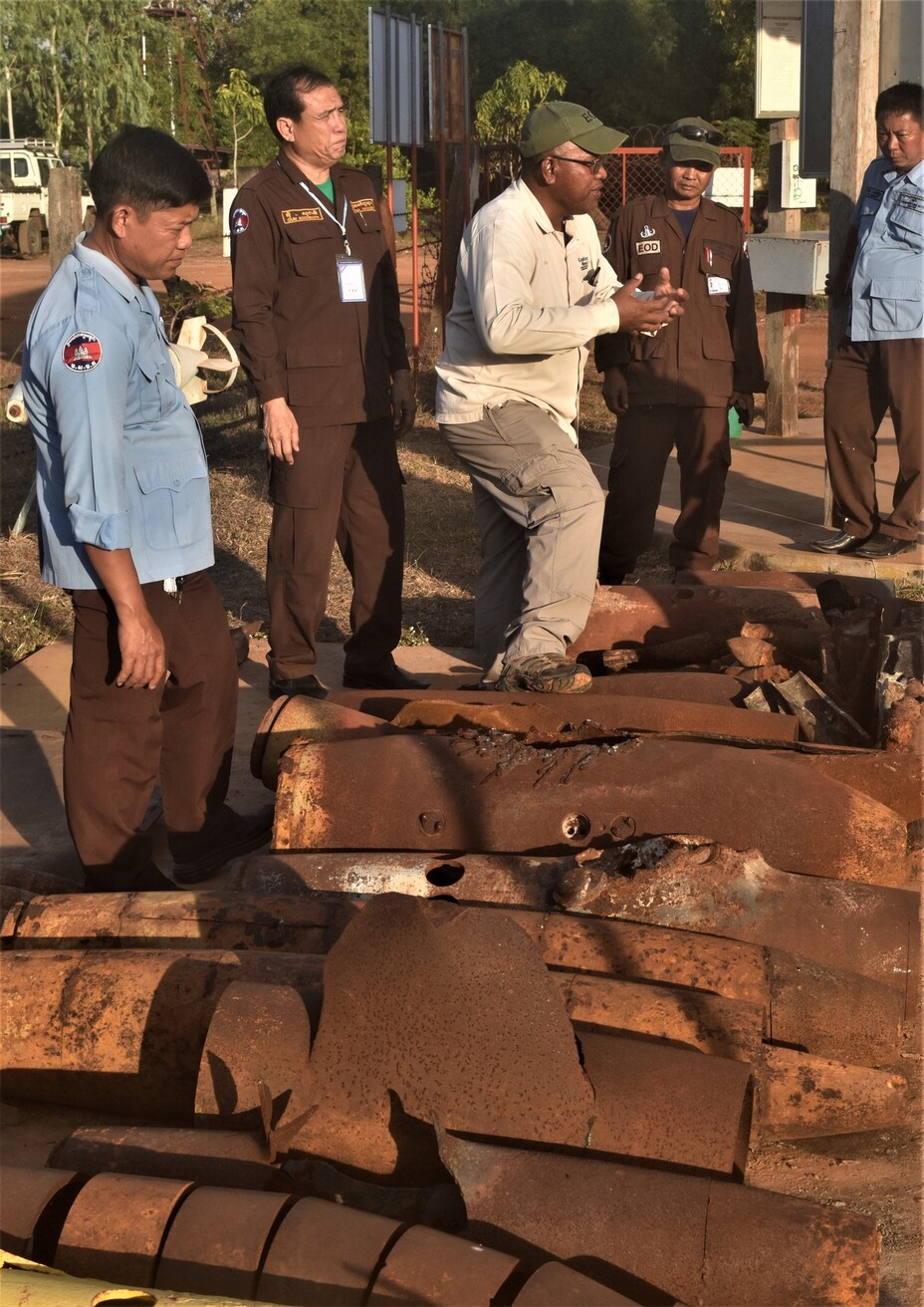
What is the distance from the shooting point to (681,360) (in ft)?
21.6

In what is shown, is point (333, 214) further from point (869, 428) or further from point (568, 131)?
point (869, 428)

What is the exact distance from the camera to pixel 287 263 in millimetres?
5324

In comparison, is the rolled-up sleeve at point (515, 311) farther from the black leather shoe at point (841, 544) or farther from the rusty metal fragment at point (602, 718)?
the black leather shoe at point (841, 544)

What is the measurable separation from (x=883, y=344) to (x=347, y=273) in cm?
310

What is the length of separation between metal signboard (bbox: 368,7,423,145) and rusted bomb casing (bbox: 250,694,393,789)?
7.98m

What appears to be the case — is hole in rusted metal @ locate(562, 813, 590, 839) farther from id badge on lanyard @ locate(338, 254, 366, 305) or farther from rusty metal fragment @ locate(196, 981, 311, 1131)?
id badge on lanyard @ locate(338, 254, 366, 305)

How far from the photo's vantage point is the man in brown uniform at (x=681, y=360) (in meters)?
6.59

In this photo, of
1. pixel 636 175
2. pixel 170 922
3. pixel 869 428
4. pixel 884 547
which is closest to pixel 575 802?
pixel 170 922

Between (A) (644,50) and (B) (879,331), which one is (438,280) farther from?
(A) (644,50)

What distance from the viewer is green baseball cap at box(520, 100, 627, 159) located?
4.65m

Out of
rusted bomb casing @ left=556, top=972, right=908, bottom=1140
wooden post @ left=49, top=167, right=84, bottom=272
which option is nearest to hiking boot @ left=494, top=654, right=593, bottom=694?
rusted bomb casing @ left=556, top=972, right=908, bottom=1140

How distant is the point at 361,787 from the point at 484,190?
11.4 metres

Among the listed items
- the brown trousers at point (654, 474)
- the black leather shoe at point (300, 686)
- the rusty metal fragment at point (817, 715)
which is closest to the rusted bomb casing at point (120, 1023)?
the rusty metal fragment at point (817, 715)

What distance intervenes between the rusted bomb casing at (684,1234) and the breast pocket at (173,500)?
1952 millimetres
